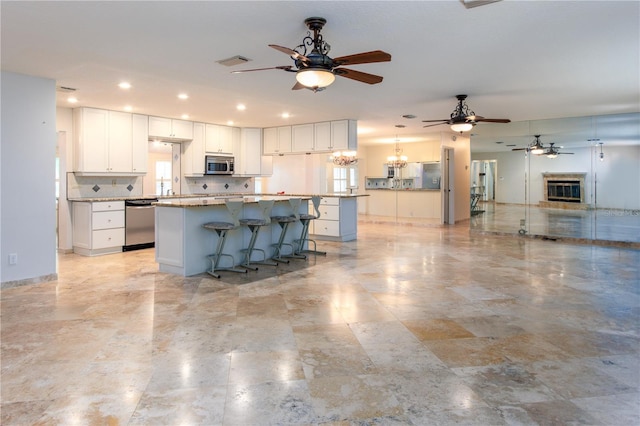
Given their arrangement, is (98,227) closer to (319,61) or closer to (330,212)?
(330,212)

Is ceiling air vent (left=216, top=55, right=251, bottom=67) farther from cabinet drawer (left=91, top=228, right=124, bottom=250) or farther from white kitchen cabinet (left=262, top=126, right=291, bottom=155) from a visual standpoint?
white kitchen cabinet (left=262, top=126, right=291, bottom=155)

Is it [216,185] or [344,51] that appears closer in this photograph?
[344,51]

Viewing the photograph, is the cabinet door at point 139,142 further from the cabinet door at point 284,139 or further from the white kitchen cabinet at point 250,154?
the cabinet door at point 284,139

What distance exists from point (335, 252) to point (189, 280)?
259 cm

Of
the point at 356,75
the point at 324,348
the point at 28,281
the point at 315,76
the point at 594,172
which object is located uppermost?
the point at 356,75

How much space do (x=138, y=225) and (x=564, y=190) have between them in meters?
8.33

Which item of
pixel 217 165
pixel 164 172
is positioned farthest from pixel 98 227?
pixel 164 172

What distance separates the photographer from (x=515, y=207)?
882cm

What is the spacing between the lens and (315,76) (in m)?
3.10

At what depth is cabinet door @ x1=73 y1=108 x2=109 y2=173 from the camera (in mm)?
6328

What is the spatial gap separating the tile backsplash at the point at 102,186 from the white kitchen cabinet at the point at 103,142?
10.0 inches

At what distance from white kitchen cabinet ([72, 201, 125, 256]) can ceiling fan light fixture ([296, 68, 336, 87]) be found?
466cm

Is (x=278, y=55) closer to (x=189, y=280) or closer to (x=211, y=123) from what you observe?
(x=189, y=280)

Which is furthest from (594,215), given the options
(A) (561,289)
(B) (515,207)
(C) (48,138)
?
(C) (48,138)
